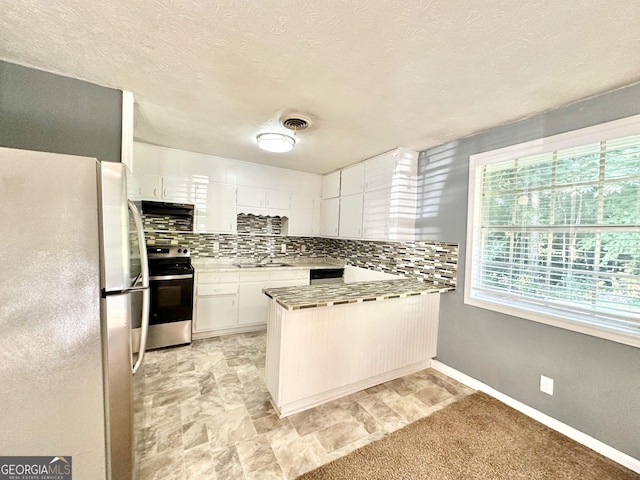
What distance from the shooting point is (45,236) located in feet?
2.93

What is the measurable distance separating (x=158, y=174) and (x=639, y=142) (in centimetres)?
427

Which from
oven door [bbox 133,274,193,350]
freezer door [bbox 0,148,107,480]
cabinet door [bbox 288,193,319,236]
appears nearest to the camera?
freezer door [bbox 0,148,107,480]

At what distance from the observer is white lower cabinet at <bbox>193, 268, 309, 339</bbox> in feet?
10.4

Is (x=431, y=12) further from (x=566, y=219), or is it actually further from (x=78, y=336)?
(x=78, y=336)

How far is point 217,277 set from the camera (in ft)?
10.6

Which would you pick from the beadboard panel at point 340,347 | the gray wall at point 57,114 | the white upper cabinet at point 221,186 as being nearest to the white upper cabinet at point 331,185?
the white upper cabinet at point 221,186

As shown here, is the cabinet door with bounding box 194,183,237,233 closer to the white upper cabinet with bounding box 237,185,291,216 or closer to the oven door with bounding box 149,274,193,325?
the white upper cabinet with bounding box 237,185,291,216

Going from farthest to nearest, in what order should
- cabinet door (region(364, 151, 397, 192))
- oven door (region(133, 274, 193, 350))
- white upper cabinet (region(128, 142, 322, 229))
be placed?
white upper cabinet (region(128, 142, 322, 229)) < cabinet door (region(364, 151, 397, 192)) < oven door (region(133, 274, 193, 350))

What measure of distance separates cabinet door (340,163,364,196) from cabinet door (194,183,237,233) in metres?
1.59

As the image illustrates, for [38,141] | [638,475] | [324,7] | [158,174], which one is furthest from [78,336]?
[638,475]

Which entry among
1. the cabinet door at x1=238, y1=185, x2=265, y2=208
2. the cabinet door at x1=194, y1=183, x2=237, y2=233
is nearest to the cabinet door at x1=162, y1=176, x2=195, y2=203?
the cabinet door at x1=194, y1=183, x2=237, y2=233

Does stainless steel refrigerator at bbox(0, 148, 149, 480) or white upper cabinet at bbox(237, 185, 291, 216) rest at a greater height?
white upper cabinet at bbox(237, 185, 291, 216)

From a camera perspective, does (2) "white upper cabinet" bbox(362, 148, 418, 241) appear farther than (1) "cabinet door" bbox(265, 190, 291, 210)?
No

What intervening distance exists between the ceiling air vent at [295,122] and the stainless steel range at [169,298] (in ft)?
6.68
